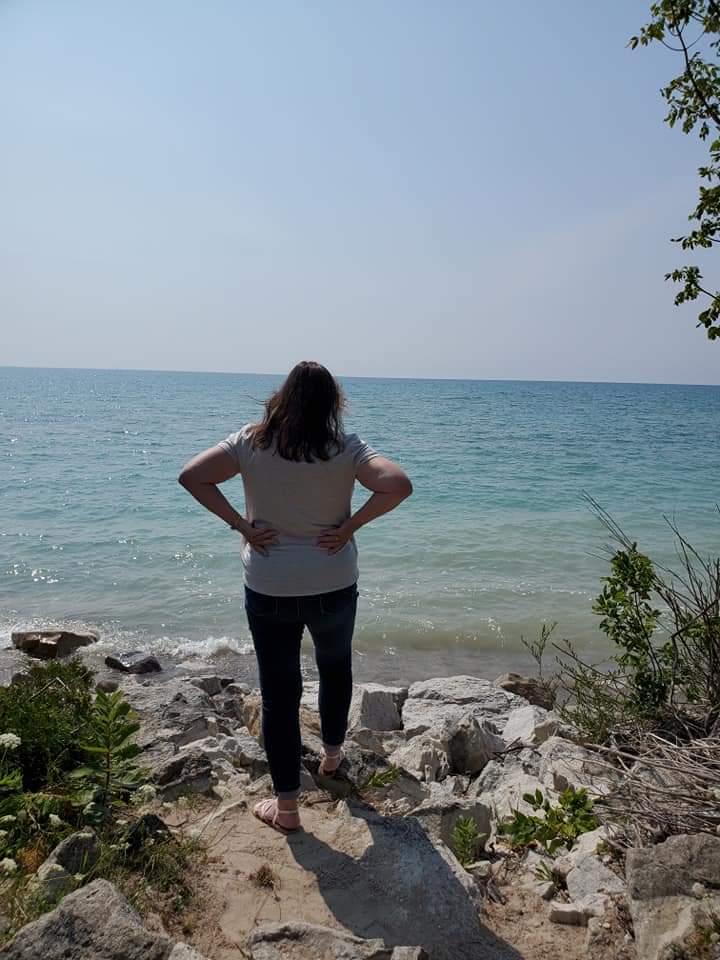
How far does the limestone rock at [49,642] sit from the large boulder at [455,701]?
173 inches

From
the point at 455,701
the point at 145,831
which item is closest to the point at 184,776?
the point at 145,831

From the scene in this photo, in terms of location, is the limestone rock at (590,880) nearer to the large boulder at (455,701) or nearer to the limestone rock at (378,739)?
the limestone rock at (378,739)

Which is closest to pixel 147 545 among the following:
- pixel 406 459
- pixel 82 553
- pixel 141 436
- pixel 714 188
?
pixel 82 553

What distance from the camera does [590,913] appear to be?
2939mm

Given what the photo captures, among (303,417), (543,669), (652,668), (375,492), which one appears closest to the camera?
(303,417)

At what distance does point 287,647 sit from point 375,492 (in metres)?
0.85

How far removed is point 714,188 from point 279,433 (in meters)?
2.39

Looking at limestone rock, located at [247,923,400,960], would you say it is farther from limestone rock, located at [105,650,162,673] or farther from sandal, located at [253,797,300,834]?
limestone rock, located at [105,650,162,673]

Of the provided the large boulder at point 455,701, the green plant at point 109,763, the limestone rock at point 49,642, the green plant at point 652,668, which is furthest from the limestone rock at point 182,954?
the limestone rock at point 49,642

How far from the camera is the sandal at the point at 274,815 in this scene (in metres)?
3.36

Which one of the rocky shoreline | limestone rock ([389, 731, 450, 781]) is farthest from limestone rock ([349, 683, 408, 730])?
the rocky shoreline

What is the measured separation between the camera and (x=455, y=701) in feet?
23.0

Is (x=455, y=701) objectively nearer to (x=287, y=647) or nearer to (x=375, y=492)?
(x=287, y=647)

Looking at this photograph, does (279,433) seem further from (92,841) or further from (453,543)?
(453,543)
